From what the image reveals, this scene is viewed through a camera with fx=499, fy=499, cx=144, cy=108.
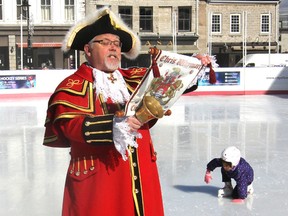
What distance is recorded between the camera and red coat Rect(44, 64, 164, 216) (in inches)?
97.7


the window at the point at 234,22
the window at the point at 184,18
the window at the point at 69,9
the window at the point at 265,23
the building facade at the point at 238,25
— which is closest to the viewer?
the window at the point at 69,9

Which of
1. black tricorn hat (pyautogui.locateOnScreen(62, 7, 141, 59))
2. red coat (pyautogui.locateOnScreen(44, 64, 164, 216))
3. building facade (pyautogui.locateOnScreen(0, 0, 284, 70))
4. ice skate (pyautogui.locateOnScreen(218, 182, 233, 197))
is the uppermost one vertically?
building facade (pyautogui.locateOnScreen(0, 0, 284, 70))

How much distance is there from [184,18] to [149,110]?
1188 inches

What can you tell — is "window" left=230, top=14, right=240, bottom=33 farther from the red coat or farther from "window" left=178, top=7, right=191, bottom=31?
the red coat

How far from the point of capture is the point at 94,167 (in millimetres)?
2516

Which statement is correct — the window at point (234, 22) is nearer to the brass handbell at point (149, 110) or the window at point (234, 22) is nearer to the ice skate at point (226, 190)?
the ice skate at point (226, 190)

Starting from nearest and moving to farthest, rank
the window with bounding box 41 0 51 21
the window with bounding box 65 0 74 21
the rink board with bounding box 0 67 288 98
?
1. the rink board with bounding box 0 67 288 98
2. the window with bounding box 41 0 51 21
3. the window with bounding box 65 0 74 21

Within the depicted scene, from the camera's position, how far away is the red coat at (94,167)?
248 centimetres

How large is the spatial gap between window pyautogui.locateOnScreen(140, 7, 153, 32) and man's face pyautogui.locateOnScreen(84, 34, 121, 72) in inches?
1140

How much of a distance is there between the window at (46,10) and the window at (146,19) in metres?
5.68

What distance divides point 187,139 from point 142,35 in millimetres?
22460

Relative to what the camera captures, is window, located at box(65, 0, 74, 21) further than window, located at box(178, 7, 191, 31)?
No

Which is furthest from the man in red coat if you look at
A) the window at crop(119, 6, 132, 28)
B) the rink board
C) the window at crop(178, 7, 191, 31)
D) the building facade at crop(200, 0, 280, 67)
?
the building facade at crop(200, 0, 280, 67)

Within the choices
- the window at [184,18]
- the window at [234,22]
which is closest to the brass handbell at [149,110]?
the window at [184,18]
